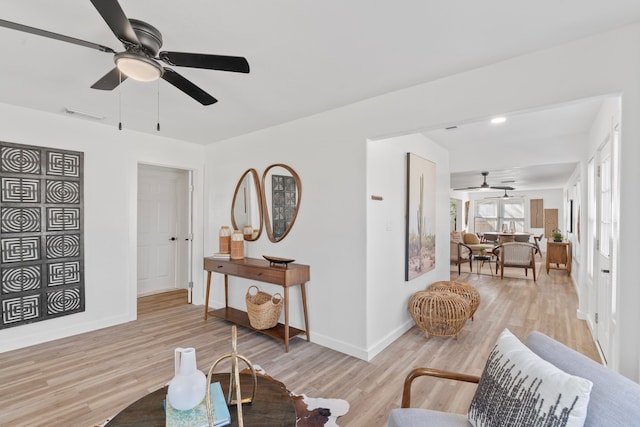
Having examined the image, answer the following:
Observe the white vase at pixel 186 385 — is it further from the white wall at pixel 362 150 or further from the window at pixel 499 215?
the window at pixel 499 215

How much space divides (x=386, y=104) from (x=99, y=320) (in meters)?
3.98

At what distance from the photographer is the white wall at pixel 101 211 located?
3270mm

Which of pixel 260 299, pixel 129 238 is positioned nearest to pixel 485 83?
pixel 260 299

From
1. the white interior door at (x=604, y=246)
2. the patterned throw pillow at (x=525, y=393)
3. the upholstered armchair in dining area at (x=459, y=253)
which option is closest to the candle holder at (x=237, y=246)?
the patterned throw pillow at (x=525, y=393)

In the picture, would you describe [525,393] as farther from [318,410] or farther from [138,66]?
[138,66]

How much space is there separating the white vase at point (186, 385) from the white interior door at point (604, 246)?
9.98 feet

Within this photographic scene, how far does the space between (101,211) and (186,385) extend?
127 inches

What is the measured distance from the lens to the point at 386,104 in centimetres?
276

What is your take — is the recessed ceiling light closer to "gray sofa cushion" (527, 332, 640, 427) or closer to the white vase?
the white vase

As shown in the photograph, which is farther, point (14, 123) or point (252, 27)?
point (14, 123)

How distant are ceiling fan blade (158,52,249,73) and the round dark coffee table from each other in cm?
171

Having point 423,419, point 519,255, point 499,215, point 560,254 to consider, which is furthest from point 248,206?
point 499,215

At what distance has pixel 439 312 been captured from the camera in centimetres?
330

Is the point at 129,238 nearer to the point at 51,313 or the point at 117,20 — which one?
the point at 51,313
